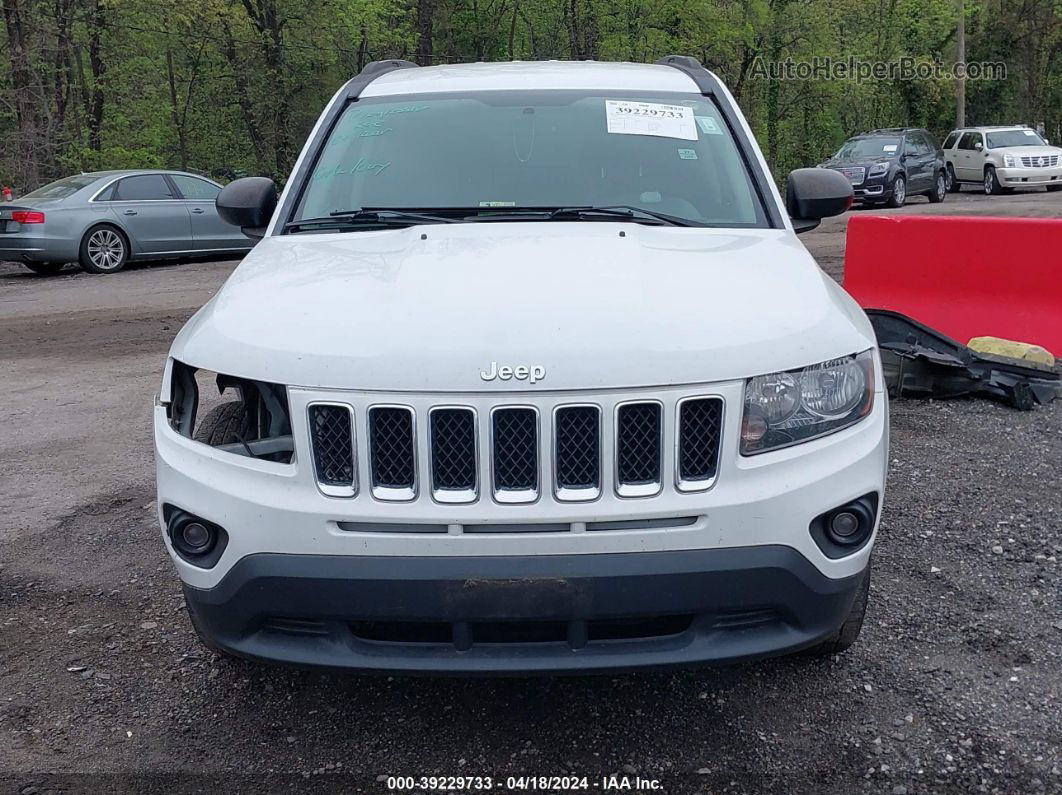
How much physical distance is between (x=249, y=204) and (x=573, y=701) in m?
2.28

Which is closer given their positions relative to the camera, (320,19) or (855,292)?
(855,292)

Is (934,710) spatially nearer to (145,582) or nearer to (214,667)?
(214,667)

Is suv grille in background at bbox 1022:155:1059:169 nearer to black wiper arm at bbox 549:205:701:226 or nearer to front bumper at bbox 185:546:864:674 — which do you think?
black wiper arm at bbox 549:205:701:226

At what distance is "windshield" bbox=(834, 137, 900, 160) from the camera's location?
939 inches

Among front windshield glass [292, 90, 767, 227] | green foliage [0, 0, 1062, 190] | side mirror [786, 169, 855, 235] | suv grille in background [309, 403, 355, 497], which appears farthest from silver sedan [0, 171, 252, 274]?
suv grille in background [309, 403, 355, 497]

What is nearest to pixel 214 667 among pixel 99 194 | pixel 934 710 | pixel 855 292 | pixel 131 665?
pixel 131 665

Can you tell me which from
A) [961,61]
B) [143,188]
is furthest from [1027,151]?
[143,188]

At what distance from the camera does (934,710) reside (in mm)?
3016

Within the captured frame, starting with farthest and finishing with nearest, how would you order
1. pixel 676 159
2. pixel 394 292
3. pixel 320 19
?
pixel 320 19 < pixel 676 159 < pixel 394 292

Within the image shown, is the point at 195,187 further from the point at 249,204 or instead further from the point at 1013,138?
the point at 1013,138

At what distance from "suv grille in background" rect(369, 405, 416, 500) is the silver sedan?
43.7 ft

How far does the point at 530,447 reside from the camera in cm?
250

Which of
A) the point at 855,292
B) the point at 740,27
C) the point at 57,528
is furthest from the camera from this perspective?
the point at 740,27

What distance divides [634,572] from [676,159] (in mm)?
2030
